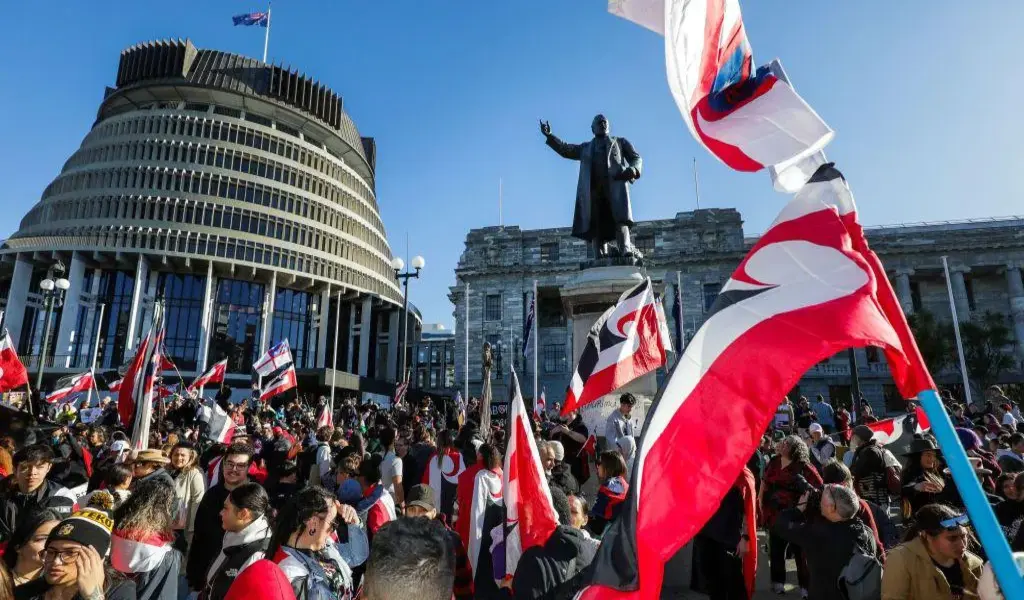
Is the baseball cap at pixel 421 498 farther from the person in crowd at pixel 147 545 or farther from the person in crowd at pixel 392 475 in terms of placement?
the person in crowd at pixel 392 475

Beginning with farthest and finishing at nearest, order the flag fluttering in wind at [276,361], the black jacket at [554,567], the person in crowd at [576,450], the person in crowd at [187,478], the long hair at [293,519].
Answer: the flag fluttering in wind at [276,361], the person in crowd at [576,450], the person in crowd at [187,478], the black jacket at [554,567], the long hair at [293,519]

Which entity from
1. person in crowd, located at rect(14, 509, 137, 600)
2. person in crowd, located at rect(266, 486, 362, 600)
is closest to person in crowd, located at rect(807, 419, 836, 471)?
person in crowd, located at rect(266, 486, 362, 600)

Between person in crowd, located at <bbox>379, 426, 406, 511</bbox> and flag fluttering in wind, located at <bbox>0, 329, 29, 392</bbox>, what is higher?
flag fluttering in wind, located at <bbox>0, 329, 29, 392</bbox>

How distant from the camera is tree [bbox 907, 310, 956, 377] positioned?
46.2 m

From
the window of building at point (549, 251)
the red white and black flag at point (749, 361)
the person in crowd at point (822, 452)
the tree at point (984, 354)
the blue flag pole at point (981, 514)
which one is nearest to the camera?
the blue flag pole at point (981, 514)

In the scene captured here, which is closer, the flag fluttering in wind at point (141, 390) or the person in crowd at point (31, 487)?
the person in crowd at point (31, 487)

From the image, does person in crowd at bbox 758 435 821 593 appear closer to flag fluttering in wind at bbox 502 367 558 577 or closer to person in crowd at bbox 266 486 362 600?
flag fluttering in wind at bbox 502 367 558 577

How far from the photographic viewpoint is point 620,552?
7.63 ft

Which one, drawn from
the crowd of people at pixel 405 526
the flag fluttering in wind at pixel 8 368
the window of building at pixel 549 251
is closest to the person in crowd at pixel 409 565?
the crowd of people at pixel 405 526

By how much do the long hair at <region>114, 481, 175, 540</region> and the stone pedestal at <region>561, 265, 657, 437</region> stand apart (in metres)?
8.55

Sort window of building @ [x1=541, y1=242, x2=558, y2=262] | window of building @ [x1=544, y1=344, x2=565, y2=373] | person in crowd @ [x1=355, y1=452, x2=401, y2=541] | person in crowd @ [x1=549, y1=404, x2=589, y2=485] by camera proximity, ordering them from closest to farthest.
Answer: person in crowd @ [x1=355, y1=452, x2=401, y2=541] < person in crowd @ [x1=549, y1=404, x2=589, y2=485] < window of building @ [x1=544, y1=344, x2=565, y2=373] < window of building @ [x1=541, y1=242, x2=558, y2=262]

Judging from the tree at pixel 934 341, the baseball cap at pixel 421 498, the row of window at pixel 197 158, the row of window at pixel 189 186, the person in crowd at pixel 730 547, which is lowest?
the person in crowd at pixel 730 547

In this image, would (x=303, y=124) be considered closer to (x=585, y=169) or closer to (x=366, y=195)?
(x=366, y=195)

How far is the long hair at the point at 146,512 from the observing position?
11.6 ft
